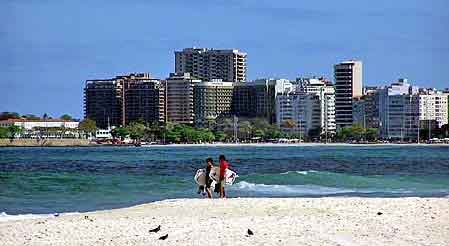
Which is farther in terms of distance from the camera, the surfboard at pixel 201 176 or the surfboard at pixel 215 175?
the surfboard at pixel 201 176

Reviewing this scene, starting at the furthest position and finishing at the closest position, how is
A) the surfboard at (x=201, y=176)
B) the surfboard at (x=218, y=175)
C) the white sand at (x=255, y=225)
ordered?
the surfboard at (x=201, y=176) → the surfboard at (x=218, y=175) → the white sand at (x=255, y=225)

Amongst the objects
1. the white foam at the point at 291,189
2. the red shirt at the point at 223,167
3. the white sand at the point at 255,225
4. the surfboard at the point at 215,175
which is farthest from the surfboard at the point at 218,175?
the white foam at the point at 291,189

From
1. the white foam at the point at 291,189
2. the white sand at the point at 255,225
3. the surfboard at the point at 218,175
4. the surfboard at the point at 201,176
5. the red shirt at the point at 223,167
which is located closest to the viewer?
the white sand at the point at 255,225

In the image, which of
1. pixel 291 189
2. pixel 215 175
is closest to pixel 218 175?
pixel 215 175

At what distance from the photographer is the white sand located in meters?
17.5

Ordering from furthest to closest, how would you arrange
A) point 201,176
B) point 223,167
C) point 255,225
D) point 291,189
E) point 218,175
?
1. point 291,189
2. point 201,176
3. point 218,175
4. point 223,167
5. point 255,225

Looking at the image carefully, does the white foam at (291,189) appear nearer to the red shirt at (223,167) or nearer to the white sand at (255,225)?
the red shirt at (223,167)

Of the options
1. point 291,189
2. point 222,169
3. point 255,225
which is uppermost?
point 222,169

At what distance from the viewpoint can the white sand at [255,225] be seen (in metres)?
17.5

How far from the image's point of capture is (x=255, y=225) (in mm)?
19188

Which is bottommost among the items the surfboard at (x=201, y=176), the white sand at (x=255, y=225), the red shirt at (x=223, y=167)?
the white sand at (x=255, y=225)

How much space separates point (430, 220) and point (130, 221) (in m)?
6.46

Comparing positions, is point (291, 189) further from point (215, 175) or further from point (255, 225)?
point (255, 225)

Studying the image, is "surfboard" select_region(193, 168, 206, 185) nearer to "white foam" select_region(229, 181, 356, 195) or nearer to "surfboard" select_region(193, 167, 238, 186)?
"surfboard" select_region(193, 167, 238, 186)
